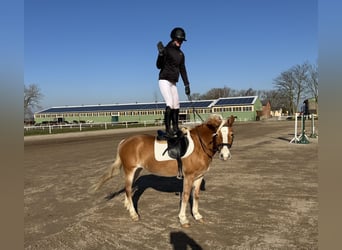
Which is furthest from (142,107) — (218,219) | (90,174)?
(218,219)

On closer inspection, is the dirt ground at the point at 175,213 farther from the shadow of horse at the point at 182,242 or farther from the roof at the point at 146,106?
the roof at the point at 146,106

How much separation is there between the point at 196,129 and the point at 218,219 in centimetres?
194

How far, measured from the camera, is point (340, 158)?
3.94m

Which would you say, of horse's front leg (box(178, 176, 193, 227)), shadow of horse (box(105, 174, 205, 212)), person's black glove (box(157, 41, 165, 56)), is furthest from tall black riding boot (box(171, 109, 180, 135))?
shadow of horse (box(105, 174, 205, 212))

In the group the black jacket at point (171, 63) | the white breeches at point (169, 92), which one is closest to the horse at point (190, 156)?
the white breeches at point (169, 92)

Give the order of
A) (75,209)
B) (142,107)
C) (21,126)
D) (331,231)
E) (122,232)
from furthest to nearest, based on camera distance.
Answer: (142,107)
(75,209)
(122,232)
(331,231)
(21,126)

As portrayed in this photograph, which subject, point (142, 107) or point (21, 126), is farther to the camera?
point (142, 107)

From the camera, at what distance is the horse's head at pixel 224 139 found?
546 centimetres

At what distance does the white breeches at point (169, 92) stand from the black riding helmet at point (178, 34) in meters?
0.90

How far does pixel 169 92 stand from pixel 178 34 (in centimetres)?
118

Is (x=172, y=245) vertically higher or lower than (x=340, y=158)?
lower

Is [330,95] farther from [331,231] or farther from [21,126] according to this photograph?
[21,126]

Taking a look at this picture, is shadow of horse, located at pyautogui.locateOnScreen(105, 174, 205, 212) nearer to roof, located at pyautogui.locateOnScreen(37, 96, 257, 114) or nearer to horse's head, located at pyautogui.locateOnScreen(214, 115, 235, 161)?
horse's head, located at pyautogui.locateOnScreen(214, 115, 235, 161)

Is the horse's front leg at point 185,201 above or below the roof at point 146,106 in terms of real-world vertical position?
below
